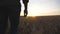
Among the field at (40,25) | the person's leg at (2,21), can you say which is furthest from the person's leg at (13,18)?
the field at (40,25)

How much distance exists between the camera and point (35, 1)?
9.36 ft

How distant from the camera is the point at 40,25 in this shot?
2.63m

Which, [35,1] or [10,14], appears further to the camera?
[35,1]

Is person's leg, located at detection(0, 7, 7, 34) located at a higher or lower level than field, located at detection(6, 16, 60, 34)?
higher

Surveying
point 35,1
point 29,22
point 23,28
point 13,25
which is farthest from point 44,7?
point 13,25

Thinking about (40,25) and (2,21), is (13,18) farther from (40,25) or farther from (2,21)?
(40,25)

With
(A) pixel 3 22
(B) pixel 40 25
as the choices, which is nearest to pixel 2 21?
(A) pixel 3 22

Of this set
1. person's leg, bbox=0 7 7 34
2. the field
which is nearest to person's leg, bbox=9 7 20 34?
person's leg, bbox=0 7 7 34

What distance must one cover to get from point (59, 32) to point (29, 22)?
1.85 feet

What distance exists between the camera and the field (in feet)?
7.99

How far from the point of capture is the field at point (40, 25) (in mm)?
2436

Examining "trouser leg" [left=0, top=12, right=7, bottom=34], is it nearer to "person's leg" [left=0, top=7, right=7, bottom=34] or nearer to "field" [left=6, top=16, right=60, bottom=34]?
"person's leg" [left=0, top=7, right=7, bottom=34]

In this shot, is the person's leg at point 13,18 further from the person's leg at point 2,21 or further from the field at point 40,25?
the field at point 40,25

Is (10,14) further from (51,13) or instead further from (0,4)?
(51,13)
